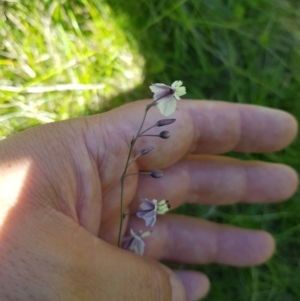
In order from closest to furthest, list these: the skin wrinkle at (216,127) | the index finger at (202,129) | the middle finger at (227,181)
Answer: the index finger at (202,129)
the skin wrinkle at (216,127)
the middle finger at (227,181)

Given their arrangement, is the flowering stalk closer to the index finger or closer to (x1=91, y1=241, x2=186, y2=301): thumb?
(x1=91, y1=241, x2=186, y2=301): thumb

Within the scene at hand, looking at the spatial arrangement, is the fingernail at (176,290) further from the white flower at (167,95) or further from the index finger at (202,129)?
the white flower at (167,95)

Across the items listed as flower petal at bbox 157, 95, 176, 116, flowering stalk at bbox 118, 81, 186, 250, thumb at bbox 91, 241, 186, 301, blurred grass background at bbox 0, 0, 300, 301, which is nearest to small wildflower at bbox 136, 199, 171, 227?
flowering stalk at bbox 118, 81, 186, 250

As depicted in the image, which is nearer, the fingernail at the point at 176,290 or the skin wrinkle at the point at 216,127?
the fingernail at the point at 176,290

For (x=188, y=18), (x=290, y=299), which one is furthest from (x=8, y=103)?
Result: (x=290, y=299)

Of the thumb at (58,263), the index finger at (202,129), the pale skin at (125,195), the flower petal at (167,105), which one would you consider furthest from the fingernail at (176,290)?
the flower petal at (167,105)

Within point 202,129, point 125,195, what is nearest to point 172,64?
point 202,129
